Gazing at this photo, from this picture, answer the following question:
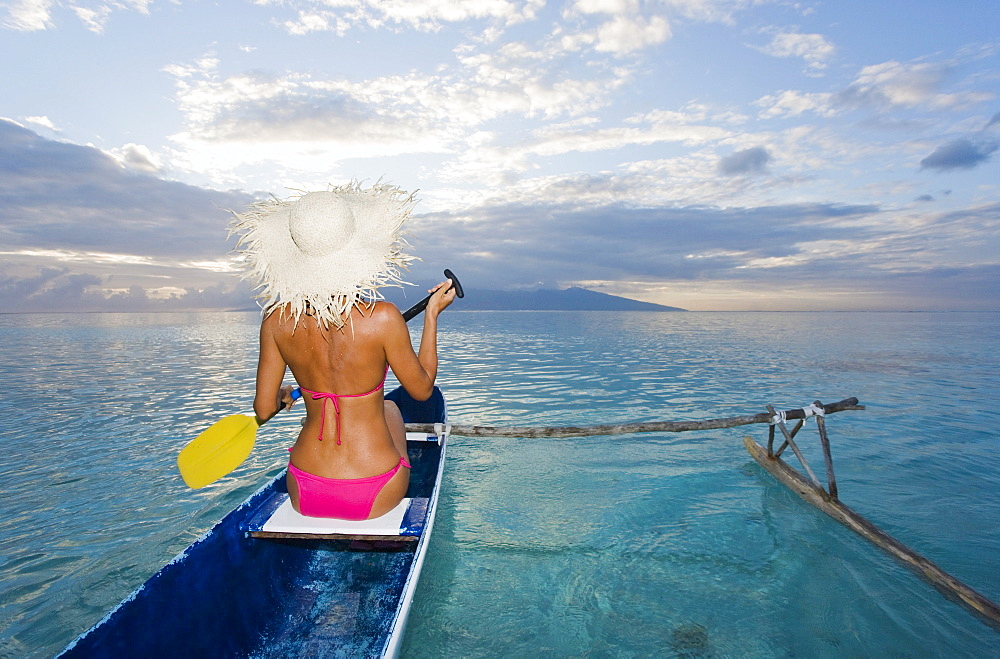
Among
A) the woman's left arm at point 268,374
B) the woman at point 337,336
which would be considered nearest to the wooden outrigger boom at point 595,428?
the woman at point 337,336

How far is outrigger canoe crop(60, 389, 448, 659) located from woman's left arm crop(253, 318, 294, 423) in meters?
0.82

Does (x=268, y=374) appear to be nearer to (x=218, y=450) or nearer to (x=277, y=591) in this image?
(x=277, y=591)

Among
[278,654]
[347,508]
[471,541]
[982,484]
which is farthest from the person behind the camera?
[982,484]

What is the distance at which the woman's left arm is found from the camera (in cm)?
336

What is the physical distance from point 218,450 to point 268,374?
1.85 metres

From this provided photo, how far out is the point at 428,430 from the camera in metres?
6.24

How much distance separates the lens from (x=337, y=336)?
315cm

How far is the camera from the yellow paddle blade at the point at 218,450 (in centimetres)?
458

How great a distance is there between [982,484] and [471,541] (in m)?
9.04

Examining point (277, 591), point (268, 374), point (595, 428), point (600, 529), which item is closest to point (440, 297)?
point (268, 374)

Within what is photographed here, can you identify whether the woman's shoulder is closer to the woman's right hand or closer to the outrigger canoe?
the woman's right hand

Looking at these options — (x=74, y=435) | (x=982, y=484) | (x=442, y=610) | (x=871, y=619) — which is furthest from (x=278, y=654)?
(x=982, y=484)

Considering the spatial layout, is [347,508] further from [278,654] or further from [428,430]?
[428,430]

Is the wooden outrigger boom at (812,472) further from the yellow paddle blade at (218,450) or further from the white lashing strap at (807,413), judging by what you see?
the yellow paddle blade at (218,450)
